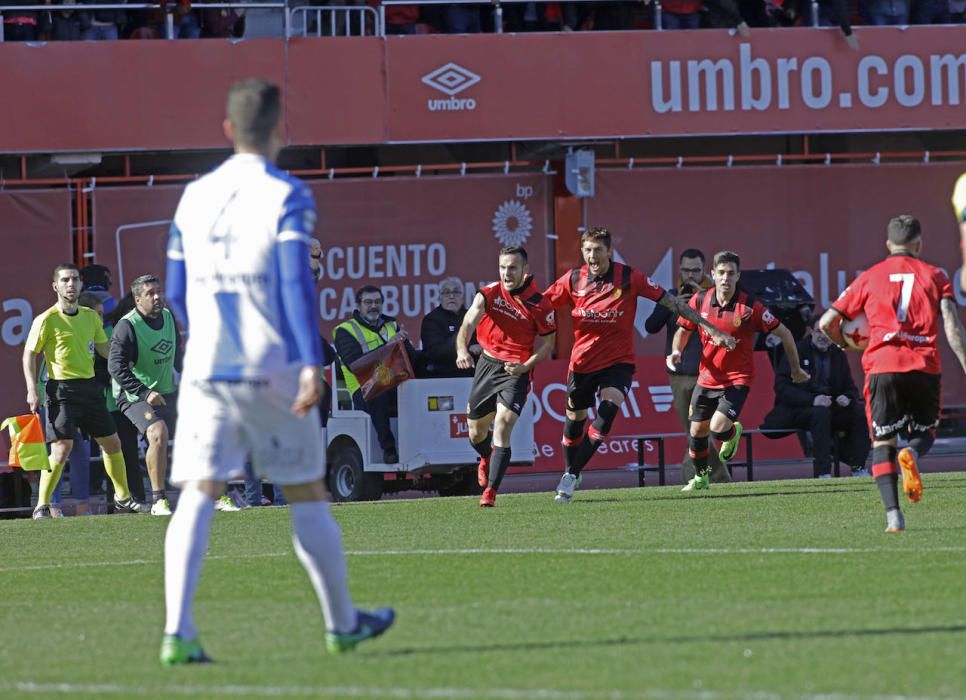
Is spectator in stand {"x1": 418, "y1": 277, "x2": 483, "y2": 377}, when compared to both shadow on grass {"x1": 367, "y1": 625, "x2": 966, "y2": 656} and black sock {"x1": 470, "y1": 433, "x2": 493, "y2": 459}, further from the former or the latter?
shadow on grass {"x1": 367, "y1": 625, "x2": 966, "y2": 656}

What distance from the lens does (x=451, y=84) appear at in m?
23.2

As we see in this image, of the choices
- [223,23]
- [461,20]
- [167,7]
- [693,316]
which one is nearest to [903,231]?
[693,316]

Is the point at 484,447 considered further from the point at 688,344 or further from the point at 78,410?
the point at 78,410

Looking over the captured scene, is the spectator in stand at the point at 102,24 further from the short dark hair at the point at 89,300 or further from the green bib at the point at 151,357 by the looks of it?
the green bib at the point at 151,357

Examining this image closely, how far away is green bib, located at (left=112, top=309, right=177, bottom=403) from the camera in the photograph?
55.5 ft

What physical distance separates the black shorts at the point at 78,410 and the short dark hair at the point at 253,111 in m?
10.3

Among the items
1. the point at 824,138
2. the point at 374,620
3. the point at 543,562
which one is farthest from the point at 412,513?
the point at 824,138

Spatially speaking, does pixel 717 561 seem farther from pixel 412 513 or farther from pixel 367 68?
pixel 367 68

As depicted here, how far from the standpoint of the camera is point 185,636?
689 cm

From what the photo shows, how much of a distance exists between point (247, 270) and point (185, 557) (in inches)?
41.8

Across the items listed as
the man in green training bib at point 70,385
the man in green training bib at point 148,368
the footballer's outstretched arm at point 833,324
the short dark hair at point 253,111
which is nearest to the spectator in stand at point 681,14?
the man in green training bib at point 148,368

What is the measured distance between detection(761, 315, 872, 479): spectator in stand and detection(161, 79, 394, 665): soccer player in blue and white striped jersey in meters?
12.8

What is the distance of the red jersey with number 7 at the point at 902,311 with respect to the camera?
37.3 ft

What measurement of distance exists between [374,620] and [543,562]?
3.43 meters
